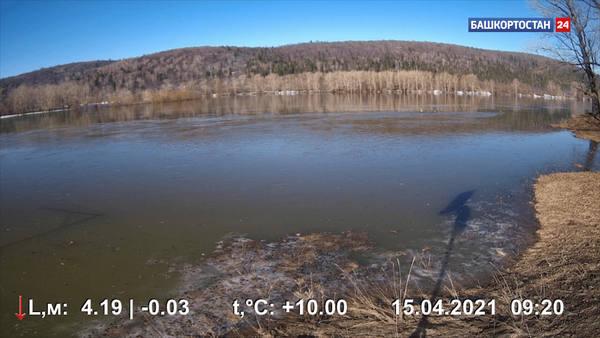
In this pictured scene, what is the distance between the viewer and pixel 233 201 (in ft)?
37.4

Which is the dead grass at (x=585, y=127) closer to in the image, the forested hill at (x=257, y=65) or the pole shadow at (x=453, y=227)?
the pole shadow at (x=453, y=227)

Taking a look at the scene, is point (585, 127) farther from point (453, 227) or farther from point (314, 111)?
point (314, 111)

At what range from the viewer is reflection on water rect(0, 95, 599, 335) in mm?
7371

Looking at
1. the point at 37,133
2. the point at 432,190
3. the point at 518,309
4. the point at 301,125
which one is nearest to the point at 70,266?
the point at 518,309

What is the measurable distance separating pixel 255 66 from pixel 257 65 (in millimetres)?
1016

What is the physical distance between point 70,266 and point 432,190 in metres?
9.82

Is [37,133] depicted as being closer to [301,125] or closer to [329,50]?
[301,125]

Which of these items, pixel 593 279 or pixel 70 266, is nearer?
pixel 593 279

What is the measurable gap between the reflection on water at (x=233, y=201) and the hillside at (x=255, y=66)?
10201 centimetres

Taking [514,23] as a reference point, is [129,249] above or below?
below

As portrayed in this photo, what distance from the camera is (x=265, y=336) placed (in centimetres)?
498
